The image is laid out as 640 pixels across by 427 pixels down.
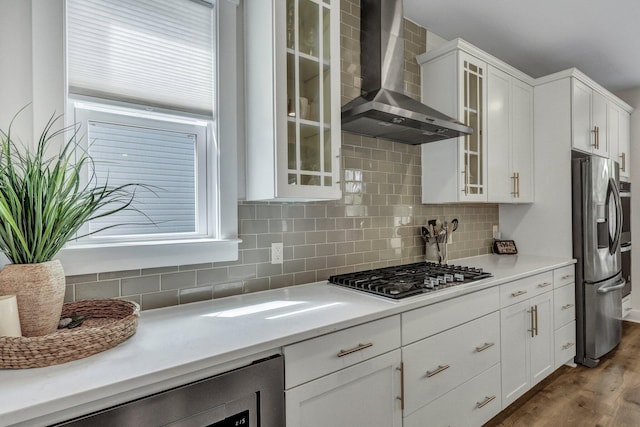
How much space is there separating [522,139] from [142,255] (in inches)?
122

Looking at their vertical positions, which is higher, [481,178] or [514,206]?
[481,178]

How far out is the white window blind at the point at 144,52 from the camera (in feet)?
4.69

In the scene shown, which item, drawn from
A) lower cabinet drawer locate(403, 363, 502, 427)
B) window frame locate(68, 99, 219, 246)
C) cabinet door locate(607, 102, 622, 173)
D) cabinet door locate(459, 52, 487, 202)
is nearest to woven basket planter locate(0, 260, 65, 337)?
window frame locate(68, 99, 219, 246)

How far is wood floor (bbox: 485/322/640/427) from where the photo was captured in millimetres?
2206

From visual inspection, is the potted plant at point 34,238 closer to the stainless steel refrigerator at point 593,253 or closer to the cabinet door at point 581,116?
the stainless steel refrigerator at point 593,253

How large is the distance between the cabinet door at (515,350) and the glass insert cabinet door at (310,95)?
1.46 meters

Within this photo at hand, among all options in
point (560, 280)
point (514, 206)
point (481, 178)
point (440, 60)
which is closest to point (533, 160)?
point (514, 206)

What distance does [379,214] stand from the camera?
2.40 metres

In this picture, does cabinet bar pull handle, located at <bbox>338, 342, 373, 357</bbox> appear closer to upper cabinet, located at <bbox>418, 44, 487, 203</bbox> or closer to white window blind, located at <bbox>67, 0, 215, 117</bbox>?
white window blind, located at <bbox>67, 0, 215, 117</bbox>

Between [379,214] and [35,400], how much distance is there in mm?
1967

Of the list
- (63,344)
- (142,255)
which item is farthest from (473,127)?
(63,344)

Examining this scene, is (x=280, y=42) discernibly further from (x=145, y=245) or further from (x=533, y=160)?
(x=533, y=160)

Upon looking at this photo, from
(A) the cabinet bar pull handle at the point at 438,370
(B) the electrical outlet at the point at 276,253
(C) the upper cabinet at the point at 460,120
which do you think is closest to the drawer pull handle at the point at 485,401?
(A) the cabinet bar pull handle at the point at 438,370

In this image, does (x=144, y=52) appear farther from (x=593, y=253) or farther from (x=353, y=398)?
(x=593, y=253)
